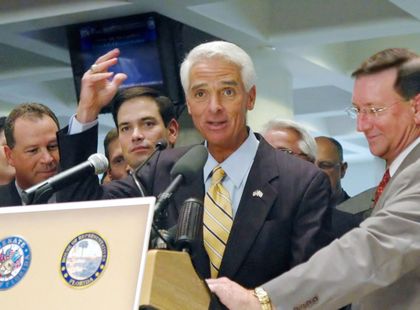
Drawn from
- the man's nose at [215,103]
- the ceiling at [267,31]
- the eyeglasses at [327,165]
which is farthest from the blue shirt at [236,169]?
the ceiling at [267,31]

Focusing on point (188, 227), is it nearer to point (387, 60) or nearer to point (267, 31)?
point (387, 60)

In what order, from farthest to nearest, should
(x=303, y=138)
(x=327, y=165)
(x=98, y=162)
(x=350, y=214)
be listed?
1. (x=327, y=165)
2. (x=303, y=138)
3. (x=350, y=214)
4. (x=98, y=162)

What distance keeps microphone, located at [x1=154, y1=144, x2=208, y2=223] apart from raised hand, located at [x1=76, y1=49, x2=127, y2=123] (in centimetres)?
60

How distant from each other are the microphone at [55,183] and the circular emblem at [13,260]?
0.23 meters

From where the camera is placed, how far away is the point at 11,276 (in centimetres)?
182

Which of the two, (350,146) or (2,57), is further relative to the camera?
(350,146)

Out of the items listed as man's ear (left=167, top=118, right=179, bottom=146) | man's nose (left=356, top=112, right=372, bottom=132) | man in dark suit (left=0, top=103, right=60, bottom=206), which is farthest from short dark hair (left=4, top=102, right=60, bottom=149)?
man's nose (left=356, top=112, right=372, bottom=132)

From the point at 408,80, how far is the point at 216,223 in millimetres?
655

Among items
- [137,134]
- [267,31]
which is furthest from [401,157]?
[267,31]

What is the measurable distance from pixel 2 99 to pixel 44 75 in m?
1.67

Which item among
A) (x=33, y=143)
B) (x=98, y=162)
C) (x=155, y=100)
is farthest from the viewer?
(x=155, y=100)

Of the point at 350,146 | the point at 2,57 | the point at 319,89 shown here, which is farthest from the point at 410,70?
the point at 350,146

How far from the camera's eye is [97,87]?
2.68 meters

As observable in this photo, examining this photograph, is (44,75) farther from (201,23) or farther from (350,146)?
(350,146)
